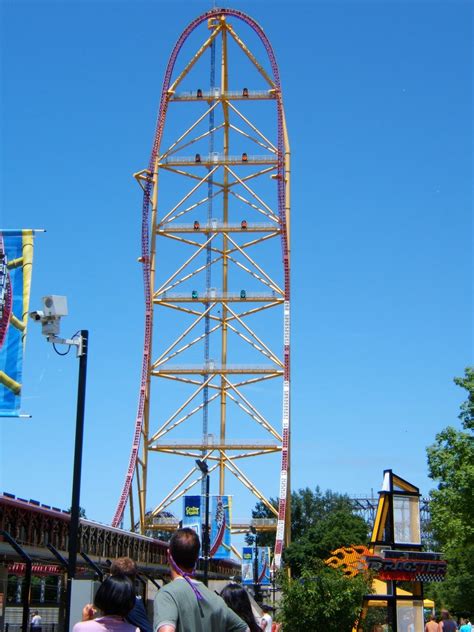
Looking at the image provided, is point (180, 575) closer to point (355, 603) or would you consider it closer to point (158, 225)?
point (355, 603)

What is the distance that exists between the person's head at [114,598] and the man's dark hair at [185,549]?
0.43m

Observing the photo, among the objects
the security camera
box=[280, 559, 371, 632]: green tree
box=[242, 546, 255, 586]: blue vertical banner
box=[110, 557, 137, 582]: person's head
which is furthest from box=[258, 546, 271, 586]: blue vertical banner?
box=[110, 557, 137, 582]: person's head

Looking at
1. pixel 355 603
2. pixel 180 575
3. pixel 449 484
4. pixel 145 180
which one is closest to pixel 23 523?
pixel 355 603

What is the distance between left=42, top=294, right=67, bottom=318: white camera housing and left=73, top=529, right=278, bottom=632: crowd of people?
732 centimetres

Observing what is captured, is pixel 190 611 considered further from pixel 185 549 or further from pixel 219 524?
pixel 219 524

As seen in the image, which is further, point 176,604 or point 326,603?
point 326,603

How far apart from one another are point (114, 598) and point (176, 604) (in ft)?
1.89

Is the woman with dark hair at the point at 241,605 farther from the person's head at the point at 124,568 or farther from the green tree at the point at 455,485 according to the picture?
the green tree at the point at 455,485

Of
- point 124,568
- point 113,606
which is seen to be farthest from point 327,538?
point 113,606

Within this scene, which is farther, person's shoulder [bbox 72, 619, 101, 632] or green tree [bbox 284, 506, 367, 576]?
green tree [bbox 284, 506, 367, 576]

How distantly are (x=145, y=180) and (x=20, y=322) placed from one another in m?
40.7

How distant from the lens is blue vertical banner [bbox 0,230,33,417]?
13617 mm

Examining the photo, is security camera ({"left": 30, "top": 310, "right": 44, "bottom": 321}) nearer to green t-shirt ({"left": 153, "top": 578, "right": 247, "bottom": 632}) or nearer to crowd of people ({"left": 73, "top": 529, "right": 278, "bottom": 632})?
crowd of people ({"left": 73, "top": 529, "right": 278, "bottom": 632})

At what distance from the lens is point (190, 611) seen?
420 centimetres
